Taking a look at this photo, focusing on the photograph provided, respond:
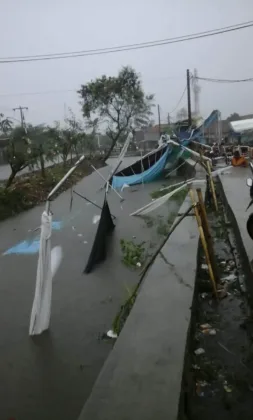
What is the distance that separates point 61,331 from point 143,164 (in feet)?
47.5

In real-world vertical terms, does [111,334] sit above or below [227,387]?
below

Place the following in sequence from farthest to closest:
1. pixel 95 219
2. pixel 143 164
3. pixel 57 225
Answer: pixel 143 164 → pixel 95 219 → pixel 57 225

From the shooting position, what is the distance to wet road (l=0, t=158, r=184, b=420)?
346 centimetres

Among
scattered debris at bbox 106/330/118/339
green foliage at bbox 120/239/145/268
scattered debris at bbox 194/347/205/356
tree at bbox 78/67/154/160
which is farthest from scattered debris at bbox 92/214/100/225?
tree at bbox 78/67/154/160

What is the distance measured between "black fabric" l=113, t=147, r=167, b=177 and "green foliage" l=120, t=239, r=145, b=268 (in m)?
10.1

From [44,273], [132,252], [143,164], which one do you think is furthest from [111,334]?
[143,164]

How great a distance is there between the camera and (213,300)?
4.45 metres

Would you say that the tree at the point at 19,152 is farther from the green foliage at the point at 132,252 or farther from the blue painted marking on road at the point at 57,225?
the green foliage at the point at 132,252

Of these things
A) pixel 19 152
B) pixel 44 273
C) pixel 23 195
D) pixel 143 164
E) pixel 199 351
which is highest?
pixel 19 152

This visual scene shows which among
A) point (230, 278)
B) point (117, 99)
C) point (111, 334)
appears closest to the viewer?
point (111, 334)

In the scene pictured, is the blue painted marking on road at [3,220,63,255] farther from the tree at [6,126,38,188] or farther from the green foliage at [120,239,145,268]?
the tree at [6,126,38,188]

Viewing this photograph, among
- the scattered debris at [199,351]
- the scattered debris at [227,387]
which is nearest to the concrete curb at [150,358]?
the scattered debris at [199,351]

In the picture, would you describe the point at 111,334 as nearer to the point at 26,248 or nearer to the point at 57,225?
the point at 26,248

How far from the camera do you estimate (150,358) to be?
2.89 metres
